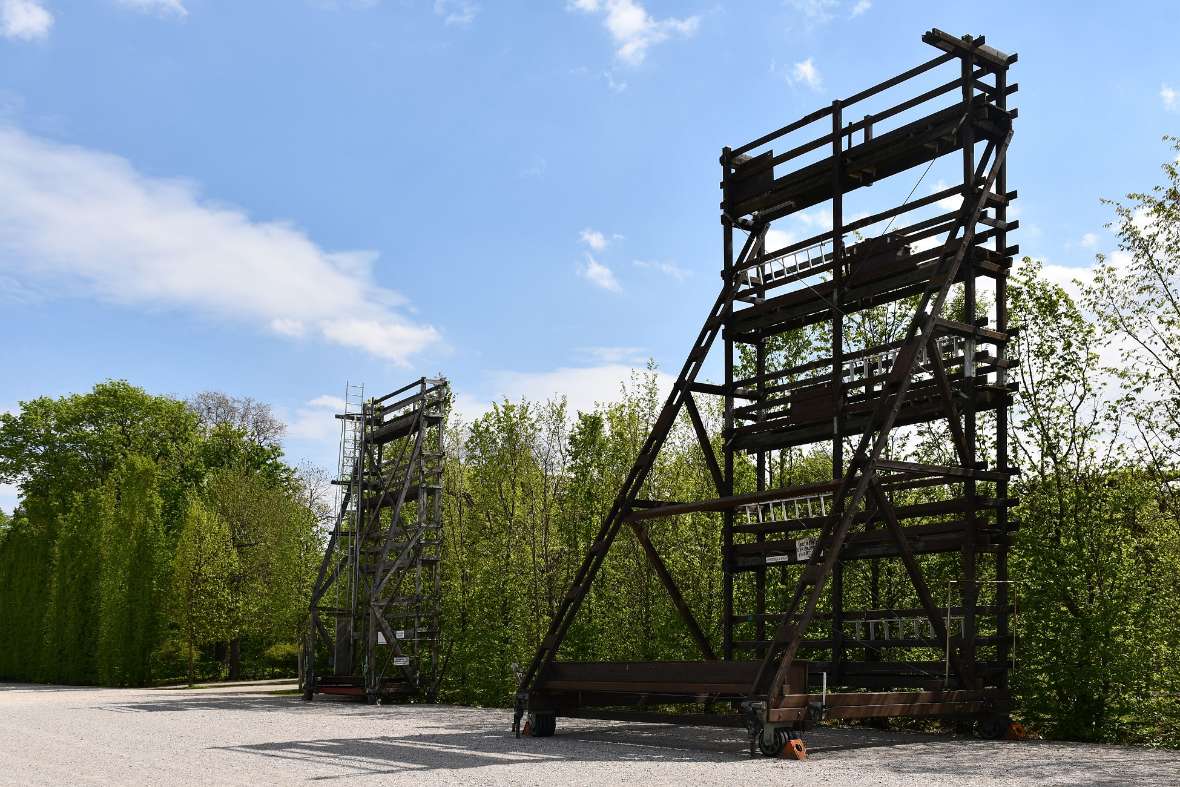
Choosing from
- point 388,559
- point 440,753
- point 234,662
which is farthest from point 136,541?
point 440,753

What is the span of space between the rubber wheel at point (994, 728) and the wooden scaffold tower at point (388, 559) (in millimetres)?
15533

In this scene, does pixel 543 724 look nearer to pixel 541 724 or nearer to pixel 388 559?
pixel 541 724

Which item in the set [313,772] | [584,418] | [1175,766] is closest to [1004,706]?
[1175,766]

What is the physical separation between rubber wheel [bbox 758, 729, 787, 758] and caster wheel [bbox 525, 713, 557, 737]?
12.8 feet

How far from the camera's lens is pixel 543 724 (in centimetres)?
1605

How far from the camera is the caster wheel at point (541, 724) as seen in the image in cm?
1600

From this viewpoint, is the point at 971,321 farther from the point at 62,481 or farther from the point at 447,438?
the point at 62,481

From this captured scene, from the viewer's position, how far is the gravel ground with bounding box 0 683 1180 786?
1108cm

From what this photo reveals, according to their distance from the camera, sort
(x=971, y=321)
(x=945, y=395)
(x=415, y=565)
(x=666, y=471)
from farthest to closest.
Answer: (x=415, y=565), (x=666, y=471), (x=971, y=321), (x=945, y=395)

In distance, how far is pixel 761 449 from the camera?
60.6ft

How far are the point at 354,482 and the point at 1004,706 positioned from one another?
64.6 feet

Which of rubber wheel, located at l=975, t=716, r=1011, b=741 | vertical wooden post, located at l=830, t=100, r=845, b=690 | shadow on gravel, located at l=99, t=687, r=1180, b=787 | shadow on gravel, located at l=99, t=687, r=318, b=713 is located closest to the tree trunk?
shadow on gravel, located at l=99, t=687, r=318, b=713

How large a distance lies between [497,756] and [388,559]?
55.1 ft

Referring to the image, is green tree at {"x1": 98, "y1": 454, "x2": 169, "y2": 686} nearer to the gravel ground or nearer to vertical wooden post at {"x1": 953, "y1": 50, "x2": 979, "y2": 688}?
A: the gravel ground
